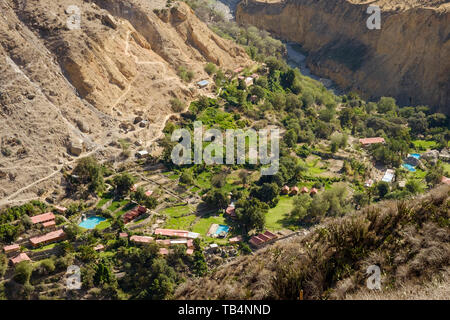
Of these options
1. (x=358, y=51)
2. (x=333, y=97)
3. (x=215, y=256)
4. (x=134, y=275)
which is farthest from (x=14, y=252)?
(x=358, y=51)

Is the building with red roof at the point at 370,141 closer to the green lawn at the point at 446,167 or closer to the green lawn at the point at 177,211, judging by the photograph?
the green lawn at the point at 446,167

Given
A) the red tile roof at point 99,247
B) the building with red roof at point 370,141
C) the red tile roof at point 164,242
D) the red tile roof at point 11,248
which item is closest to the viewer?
the red tile roof at point 11,248

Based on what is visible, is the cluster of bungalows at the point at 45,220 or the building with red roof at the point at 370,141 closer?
the cluster of bungalows at the point at 45,220

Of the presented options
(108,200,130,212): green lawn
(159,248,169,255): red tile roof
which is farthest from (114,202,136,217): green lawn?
(159,248,169,255): red tile roof

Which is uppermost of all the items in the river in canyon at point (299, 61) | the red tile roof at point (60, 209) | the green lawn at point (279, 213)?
the river in canyon at point (299, 61)

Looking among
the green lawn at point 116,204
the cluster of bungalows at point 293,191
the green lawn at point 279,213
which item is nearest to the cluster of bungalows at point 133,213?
the green lawn at point 116,204

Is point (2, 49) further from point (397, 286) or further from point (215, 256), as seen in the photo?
point (397, 286)
